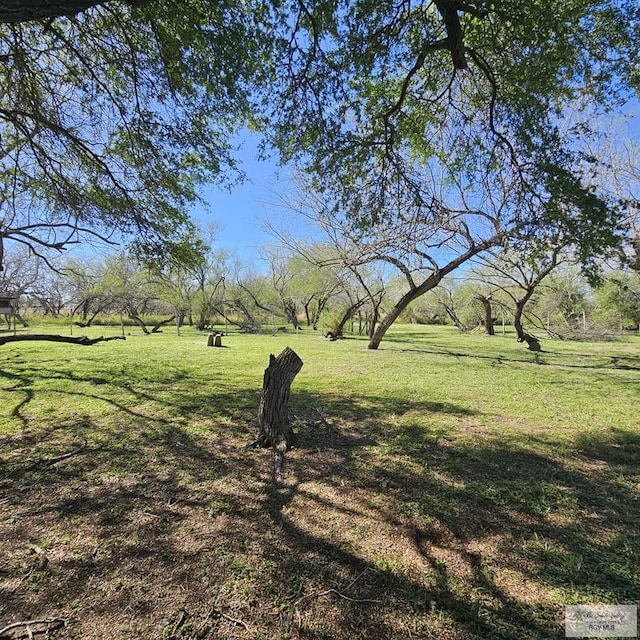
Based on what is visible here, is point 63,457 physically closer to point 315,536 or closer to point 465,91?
point 315,536

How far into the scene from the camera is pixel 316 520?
7.14ft

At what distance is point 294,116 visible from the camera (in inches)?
155

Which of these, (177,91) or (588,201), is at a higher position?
(177,91)

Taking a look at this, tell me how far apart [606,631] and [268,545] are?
5.18 feet

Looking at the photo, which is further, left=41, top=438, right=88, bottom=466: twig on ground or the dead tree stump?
the dead tree stump

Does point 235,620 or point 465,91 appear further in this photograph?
point 465,91

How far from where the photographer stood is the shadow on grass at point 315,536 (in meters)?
1.46

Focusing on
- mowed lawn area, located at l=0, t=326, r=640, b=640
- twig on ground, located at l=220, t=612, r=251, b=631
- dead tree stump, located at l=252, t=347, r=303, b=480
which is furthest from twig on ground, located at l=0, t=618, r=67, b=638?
dead tree stump, located at l=252, t=347, r=303, b=480

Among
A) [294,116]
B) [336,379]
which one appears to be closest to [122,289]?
[336,379]

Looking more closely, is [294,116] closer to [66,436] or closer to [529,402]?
[66,436]

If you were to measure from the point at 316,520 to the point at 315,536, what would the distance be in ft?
0.56

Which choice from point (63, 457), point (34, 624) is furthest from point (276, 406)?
point (34, 624)

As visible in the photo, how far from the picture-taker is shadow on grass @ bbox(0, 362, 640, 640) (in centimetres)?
146

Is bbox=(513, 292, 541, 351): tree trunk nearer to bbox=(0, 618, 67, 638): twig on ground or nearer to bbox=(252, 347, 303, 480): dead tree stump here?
bbox=(252, 347, 303, 480): dead tree stump
